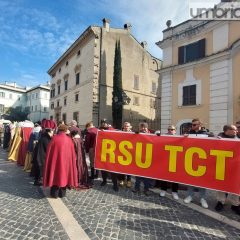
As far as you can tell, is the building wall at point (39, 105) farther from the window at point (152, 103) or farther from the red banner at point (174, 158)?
the red banner at point (174, 158)

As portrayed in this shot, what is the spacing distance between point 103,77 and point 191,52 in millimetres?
12866

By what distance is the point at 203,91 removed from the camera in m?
16.2

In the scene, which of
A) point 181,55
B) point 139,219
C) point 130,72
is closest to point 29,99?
point 130,72

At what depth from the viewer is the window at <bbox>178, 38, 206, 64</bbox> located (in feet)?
53.9

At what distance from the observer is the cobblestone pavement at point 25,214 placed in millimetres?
4016

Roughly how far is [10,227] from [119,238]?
1824mm

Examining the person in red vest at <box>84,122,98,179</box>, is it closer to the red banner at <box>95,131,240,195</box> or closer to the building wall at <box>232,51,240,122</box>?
the red banner at <box>95,131,240,195</box>

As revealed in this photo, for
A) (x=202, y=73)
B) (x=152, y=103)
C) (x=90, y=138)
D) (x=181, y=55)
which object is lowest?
(x=90, y=138)

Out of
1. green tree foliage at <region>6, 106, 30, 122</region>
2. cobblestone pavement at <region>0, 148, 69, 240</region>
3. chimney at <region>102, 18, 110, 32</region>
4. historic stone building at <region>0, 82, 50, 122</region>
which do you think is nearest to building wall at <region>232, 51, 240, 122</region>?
cobblestone pavement at <region>0, 148, 69, 240</region>

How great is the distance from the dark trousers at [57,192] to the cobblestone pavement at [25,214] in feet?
0.76

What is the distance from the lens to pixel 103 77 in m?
28.2

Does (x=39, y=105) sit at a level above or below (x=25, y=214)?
above

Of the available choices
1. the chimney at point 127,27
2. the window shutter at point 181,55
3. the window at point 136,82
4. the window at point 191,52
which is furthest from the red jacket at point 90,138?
the chimney at point 127,27

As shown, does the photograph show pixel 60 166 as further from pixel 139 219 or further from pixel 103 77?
pixel 103 77
